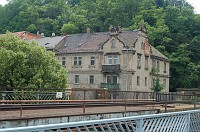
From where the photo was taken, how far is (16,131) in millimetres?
4258

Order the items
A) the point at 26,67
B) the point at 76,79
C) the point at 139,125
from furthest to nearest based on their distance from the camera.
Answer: the point at 76,79
the point at 26,67
the point at 139,125

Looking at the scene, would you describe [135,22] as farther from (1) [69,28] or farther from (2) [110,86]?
(2) [110,86]

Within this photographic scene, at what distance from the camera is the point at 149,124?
7.53m

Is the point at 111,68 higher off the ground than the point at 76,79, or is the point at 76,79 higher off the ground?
the point at 111,68

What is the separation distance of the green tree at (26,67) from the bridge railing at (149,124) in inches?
703

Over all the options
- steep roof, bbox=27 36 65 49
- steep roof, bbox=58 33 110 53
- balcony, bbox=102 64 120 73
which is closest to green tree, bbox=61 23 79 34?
steep roof, bbox=27 36 65 49

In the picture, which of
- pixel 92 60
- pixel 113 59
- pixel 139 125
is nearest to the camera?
pixel 139 125

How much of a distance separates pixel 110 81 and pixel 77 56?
700 centimetres

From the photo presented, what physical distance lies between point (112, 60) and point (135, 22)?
30.9 m

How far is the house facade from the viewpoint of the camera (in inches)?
1768

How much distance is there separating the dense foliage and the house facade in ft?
46.2

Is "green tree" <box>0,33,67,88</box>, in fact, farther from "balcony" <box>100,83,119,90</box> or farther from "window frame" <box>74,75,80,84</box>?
"window frame" <box>74,75,80,84</box>

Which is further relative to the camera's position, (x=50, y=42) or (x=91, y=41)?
(x=50, y=42)

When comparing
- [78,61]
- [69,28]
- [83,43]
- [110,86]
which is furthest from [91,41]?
[69,28]
